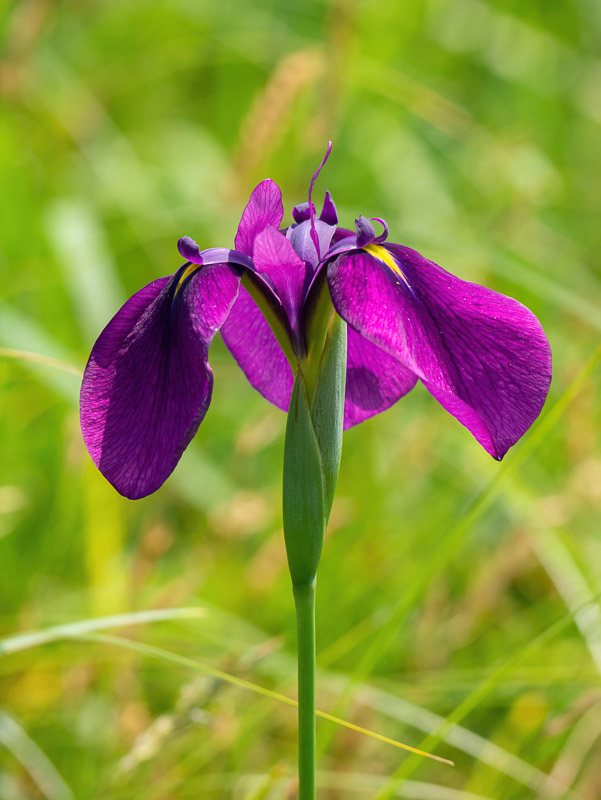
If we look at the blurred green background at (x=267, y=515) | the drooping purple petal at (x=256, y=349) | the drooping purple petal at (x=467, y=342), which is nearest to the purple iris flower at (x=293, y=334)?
the drooping purple petal at (x=467, y=342)

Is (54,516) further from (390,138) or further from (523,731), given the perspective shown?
(390,138)

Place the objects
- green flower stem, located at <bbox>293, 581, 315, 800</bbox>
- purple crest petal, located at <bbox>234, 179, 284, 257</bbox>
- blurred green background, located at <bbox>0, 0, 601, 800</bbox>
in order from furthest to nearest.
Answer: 1. blurred green background, located at <bbox>0, 0, 601, 800</bbox>
2. purple crest petal, located at <bbox>234, 179, 284, 257</bbox>
3. green flower stem, located at <bbox>293, 581, 315, 800</bbox>

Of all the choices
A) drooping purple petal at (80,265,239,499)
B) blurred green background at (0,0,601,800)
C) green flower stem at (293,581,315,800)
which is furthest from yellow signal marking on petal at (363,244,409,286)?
blurred green background at (0,0,601,800)

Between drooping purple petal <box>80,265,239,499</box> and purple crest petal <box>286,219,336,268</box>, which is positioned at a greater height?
purple crest petal <box>286,219,336,268</box>

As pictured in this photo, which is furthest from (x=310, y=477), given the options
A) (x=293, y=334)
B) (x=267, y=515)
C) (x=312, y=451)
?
(x=267, y=515)

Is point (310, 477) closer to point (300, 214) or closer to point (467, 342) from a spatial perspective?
point (467, 342)

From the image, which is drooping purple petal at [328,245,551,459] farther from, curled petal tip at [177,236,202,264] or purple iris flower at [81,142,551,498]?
curled petal tip at [177,236,202,264]
